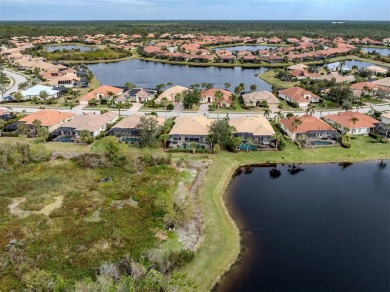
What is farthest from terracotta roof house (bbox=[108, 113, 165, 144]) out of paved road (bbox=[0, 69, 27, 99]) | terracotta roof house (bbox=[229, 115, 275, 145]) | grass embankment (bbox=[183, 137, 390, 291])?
paved road (bbox=[0, 69, 27, 99])

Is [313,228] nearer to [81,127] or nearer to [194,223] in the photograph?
[194,223]

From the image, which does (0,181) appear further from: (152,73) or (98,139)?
(152,73)

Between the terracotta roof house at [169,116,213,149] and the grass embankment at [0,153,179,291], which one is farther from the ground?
the terracotta roof house at [169,116,213,149]

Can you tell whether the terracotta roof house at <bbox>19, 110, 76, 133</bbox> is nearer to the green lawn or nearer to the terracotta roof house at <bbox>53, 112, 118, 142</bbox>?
the terracotta roof house at <bbox>53, 112, 118, 142</bbox>

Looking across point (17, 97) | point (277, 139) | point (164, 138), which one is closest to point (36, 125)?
point (164, 138)

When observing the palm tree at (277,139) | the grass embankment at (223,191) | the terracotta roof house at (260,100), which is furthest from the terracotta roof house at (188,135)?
the terracotta roof house at (260,100)

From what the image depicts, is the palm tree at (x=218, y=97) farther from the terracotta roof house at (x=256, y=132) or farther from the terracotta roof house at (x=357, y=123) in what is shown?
the terracotta roof house at (x=357, y=123)

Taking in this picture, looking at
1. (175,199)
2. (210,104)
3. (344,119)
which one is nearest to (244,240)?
(175,199)
